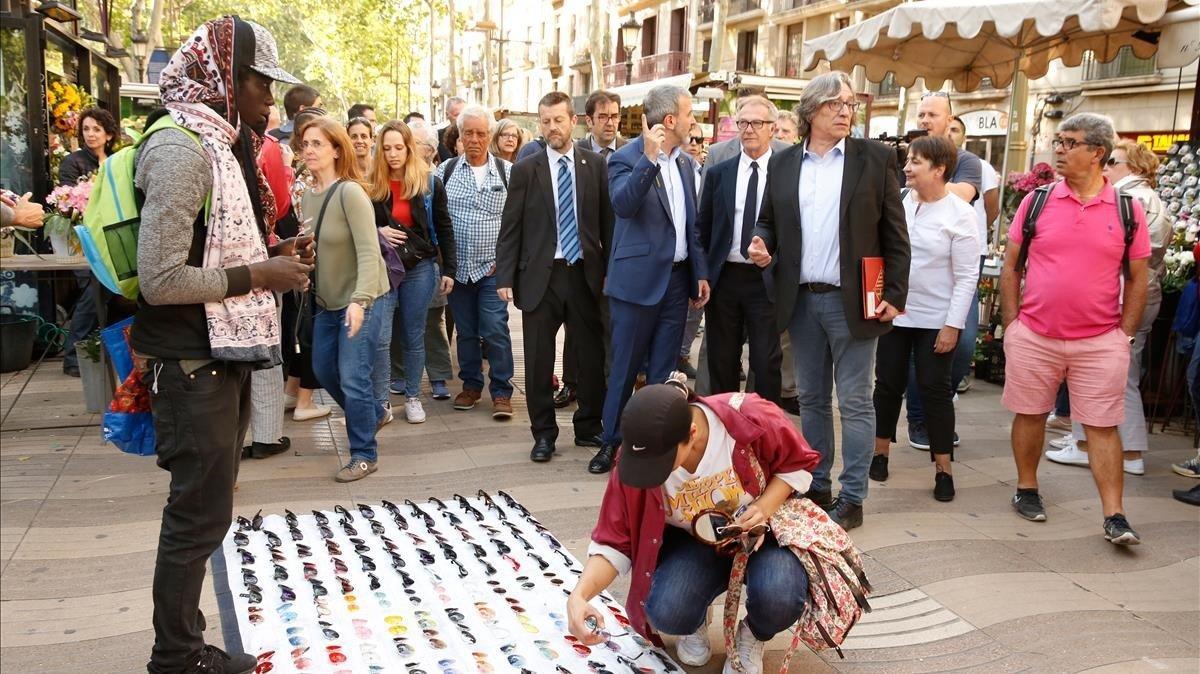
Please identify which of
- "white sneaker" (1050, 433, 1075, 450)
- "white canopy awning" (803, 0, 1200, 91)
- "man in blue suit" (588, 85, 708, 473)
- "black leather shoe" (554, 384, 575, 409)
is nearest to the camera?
"man in blue suit" (588, 85, 708, 473)

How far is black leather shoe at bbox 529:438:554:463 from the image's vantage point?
5.50 metres

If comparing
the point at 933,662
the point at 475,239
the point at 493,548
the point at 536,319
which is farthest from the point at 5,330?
the point at 933,662

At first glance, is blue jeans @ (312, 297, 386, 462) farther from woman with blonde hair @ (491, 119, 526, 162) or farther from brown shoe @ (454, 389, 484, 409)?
woman with blonde hair @ (491, 119, 526, 162)

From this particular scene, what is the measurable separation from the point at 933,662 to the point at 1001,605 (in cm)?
63

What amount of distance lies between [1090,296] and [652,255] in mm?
2114

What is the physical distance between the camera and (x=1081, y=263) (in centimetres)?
447

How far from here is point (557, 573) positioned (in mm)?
3949

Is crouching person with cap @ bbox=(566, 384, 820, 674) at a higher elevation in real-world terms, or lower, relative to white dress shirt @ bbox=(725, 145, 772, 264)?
lower

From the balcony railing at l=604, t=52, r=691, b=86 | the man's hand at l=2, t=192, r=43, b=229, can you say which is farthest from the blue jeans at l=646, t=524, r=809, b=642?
the balcony railing at l=604, t=52, r=691, b=86

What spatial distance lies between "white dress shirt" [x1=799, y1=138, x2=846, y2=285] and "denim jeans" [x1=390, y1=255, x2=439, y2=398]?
8.95ft

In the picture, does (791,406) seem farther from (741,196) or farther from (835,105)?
(835,105)

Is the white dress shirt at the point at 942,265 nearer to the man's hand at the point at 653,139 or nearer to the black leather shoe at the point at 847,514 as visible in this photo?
the black leather shoe at the point at 847,514

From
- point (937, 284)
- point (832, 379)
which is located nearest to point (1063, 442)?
point (937, 284)

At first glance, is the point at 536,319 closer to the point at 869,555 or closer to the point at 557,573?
the point at 557,573
